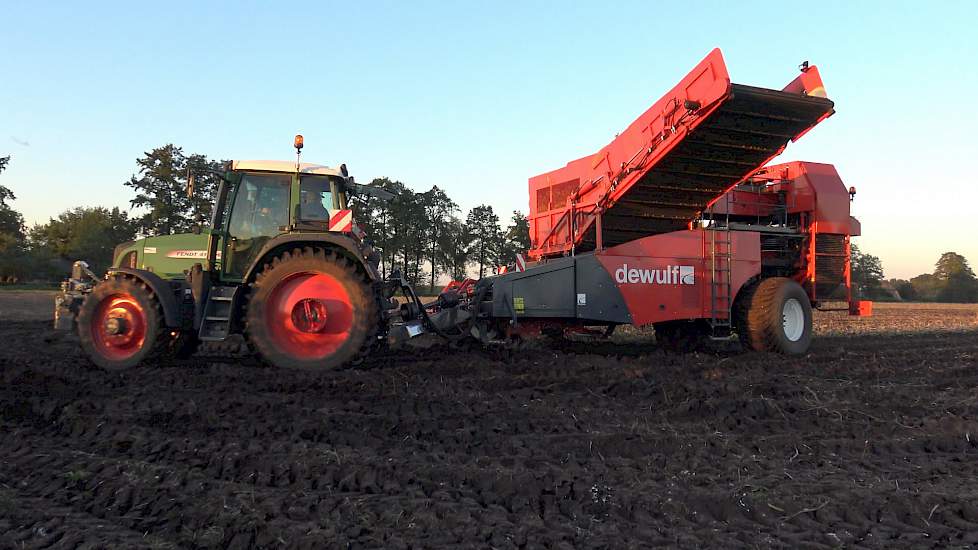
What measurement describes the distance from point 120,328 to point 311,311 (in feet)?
6.22

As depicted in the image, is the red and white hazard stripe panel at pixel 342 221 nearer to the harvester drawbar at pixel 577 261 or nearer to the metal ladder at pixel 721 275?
the harvester drawbar at pixel 577 261

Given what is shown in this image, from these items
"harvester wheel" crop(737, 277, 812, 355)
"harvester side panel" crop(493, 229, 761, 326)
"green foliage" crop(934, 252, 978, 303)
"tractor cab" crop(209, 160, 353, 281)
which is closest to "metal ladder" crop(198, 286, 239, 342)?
"tractor cab" crop(209, 160, 353, 281)

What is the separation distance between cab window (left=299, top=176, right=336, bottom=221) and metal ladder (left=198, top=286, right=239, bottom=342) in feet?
3.59

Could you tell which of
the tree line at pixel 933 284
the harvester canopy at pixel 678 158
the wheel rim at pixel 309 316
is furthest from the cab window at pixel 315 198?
the tree line at pixel 933 284

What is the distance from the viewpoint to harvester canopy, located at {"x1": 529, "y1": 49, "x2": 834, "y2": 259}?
6.54 metres

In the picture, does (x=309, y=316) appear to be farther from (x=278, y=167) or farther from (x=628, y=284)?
(x=628, y=284)

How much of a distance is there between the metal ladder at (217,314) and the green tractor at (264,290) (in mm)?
10

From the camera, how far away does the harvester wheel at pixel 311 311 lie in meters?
5.84

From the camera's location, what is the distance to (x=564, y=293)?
728 cm

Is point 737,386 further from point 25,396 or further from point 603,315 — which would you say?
point 25,396

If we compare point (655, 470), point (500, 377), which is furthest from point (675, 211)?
point (655, 470)

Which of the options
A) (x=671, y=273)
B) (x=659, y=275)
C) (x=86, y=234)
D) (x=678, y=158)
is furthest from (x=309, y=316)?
(x=86, y=234)

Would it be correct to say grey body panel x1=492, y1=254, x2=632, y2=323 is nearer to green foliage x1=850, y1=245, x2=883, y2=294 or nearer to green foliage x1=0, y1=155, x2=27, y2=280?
green foliage x1=0, y1=155, x2=27, y2=280

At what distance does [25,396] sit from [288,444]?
8.63ft
